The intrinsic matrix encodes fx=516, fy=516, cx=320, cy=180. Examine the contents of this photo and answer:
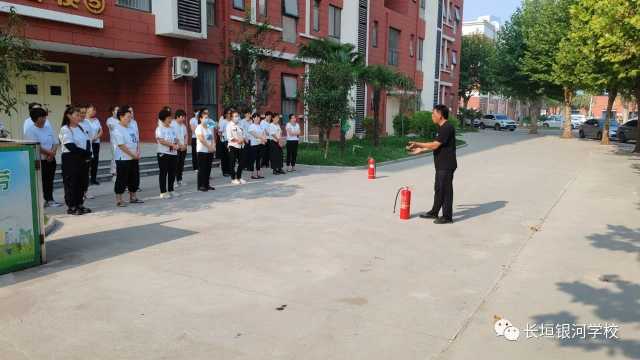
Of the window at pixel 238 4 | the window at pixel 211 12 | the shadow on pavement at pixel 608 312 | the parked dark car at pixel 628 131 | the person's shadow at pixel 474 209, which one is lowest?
the shadow on pavement at pixel 608 312

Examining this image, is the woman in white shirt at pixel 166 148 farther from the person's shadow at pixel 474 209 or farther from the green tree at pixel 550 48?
the green tree at pixel 550 48

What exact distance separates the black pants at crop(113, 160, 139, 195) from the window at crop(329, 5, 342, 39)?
18360 mm

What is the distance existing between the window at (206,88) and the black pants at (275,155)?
446 centimetres

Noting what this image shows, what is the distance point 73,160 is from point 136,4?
8.30m

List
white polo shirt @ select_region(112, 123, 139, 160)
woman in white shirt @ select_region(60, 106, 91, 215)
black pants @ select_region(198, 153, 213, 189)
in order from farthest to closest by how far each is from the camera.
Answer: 1. black pants @ select_region(198, 153, 213, 189)
2. white polo shirt @ select_region(112, 123, 139, 160)
3. woman in white shirt @ select_region(60, 106, 91, 215)

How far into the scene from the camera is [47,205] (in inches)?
376

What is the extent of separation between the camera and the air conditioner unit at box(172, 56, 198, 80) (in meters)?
16.2

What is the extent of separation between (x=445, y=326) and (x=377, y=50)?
91.6 ft

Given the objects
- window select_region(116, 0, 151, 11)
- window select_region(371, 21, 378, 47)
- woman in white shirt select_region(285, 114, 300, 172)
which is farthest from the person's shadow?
window select_region(371, 21, 378, 47)

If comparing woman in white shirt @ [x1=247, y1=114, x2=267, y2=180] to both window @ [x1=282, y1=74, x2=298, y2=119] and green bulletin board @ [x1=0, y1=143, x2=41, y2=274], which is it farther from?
window @ [x1=282, y1=74, x2=298, y2=119]

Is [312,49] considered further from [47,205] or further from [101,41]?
[47,205]

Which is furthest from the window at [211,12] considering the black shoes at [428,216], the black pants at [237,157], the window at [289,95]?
the black shoes at [428,216]

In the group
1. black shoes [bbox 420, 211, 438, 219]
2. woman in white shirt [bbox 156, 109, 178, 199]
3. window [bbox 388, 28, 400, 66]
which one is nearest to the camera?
black shoes [bbox 420, 211, 438, 219]

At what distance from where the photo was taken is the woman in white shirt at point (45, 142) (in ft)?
28.8
